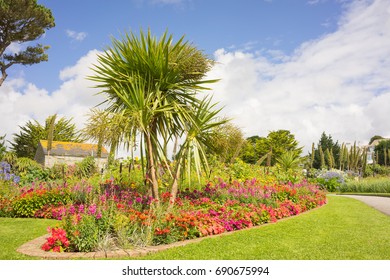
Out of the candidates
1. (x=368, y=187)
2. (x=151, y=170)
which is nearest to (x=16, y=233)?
(x=151, y=170)

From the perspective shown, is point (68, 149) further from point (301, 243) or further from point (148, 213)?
point (301, 243)

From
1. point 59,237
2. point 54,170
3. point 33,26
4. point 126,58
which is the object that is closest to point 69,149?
point 33,26

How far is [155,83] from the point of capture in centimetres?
817

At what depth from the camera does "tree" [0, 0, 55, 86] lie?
76.0 ft

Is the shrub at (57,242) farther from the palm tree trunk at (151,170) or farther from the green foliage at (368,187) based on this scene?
the green foliage at (368,187)

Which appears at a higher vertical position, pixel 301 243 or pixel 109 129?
pixel 109 129

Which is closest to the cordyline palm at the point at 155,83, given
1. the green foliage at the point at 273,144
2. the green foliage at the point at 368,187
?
the green foliage at the point at 368,187

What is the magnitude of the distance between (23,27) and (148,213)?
23.1 meters

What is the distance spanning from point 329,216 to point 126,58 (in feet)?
20.8

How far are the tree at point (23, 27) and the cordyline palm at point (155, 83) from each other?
60.4ft

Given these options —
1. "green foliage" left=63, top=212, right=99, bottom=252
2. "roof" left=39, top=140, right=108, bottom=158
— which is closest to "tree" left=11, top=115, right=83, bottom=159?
"roof" left=39, top=140, right=108, bottom=158

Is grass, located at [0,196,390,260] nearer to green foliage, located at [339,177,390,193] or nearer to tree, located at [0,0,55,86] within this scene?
green foliage, located at [339,177,390,193]

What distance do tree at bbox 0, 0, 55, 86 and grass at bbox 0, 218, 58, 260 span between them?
19.0m

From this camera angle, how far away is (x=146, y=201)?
7906mm
